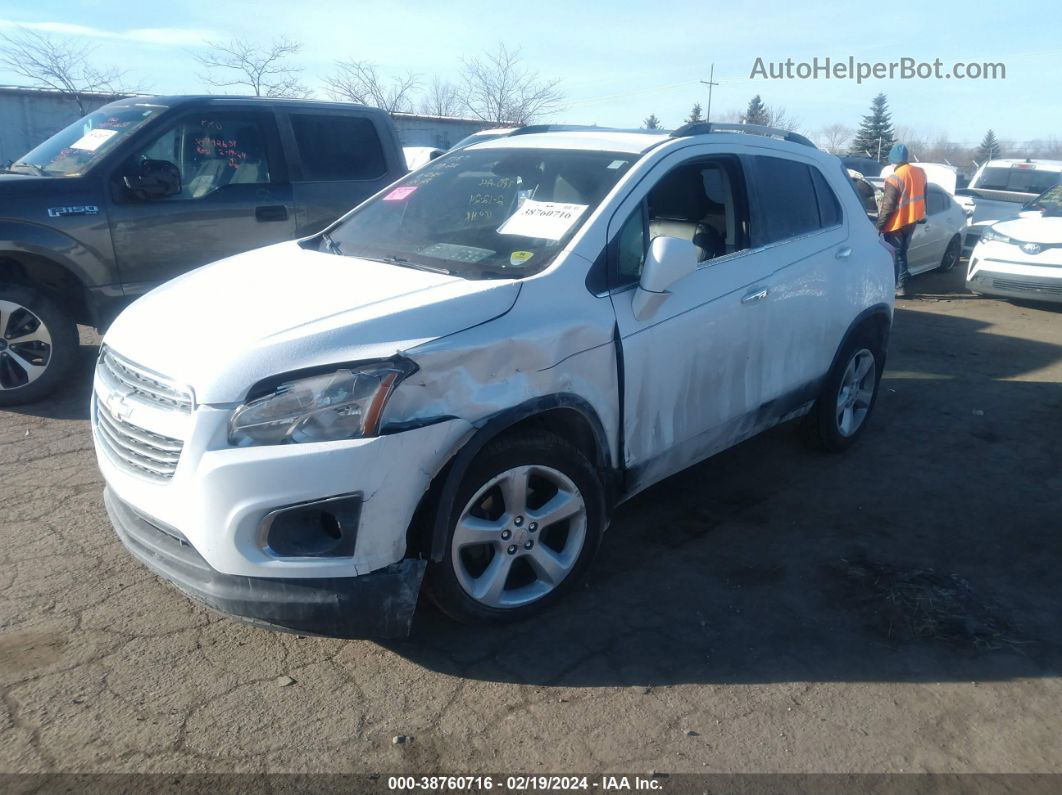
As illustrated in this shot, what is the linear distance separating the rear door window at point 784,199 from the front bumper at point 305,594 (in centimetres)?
258

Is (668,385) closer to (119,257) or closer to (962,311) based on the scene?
(119,257)

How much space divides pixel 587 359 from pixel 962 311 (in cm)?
869

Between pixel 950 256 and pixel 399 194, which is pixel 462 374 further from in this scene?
pixel 950 256

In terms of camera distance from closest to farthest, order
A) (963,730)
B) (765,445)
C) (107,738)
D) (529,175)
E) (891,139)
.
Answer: (107,738) < (963,730) < (529,175) < (765,445) < (891,139)

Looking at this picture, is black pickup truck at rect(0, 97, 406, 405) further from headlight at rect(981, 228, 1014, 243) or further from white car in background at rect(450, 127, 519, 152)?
headlight at rect(981, 228, 1014, 243)

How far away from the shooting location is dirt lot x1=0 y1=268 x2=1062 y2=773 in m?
2.64

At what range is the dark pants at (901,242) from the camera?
10.4 metres

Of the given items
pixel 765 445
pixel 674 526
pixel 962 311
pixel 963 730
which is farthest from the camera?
pixel 962 311

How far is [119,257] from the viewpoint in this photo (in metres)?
5.61

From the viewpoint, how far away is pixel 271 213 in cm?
622

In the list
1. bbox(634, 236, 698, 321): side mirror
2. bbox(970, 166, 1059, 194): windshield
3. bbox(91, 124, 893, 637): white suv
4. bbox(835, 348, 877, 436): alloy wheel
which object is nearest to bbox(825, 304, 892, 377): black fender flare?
bbox(835, 348, 877, 436): alloy wheel

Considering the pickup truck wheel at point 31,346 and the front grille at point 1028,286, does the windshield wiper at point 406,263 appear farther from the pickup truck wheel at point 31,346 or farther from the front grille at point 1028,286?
the front grille at point 1028,286

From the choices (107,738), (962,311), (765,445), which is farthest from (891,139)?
(107,738)

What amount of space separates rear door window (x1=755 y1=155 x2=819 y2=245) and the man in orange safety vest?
6213 mm
